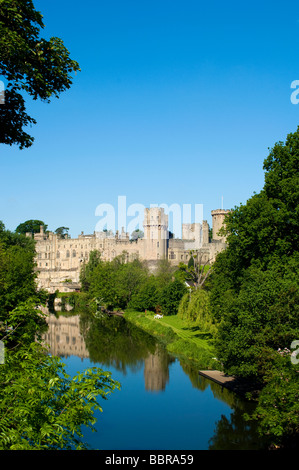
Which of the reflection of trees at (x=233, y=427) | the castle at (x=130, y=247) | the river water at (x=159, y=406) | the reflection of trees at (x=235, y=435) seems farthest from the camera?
the castle at (x=130, y=247)

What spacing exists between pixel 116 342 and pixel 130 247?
158 feet

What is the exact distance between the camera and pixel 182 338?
109ft

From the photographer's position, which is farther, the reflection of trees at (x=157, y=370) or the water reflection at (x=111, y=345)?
the water reflection at (x=111, y=345)

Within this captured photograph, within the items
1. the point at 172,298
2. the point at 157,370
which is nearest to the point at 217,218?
the point at 172,298

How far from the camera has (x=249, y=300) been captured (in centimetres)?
1853

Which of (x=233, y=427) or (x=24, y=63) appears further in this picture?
(x=233, y=427)

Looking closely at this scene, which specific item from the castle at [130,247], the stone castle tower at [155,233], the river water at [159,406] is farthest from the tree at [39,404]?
the stone castle tower at [155,233]

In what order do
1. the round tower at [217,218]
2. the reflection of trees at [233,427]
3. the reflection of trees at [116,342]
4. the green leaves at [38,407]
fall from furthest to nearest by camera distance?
the round tower at [217,218]
the reflection of trees at [116,342]
the reflection of trees at [233,427]
the green leaves at [38,407]

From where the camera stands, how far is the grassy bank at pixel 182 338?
2682 centimetres

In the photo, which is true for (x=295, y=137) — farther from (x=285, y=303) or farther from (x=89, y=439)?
(x=89, y=439)

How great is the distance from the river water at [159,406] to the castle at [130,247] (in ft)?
→ 141

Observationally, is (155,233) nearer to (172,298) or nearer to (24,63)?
(172,298)

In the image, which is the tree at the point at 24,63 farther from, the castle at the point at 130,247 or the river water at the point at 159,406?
the castle at the point at 130,247

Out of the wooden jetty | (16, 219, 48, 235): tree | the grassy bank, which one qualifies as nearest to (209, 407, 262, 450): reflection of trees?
the wooden jetty
